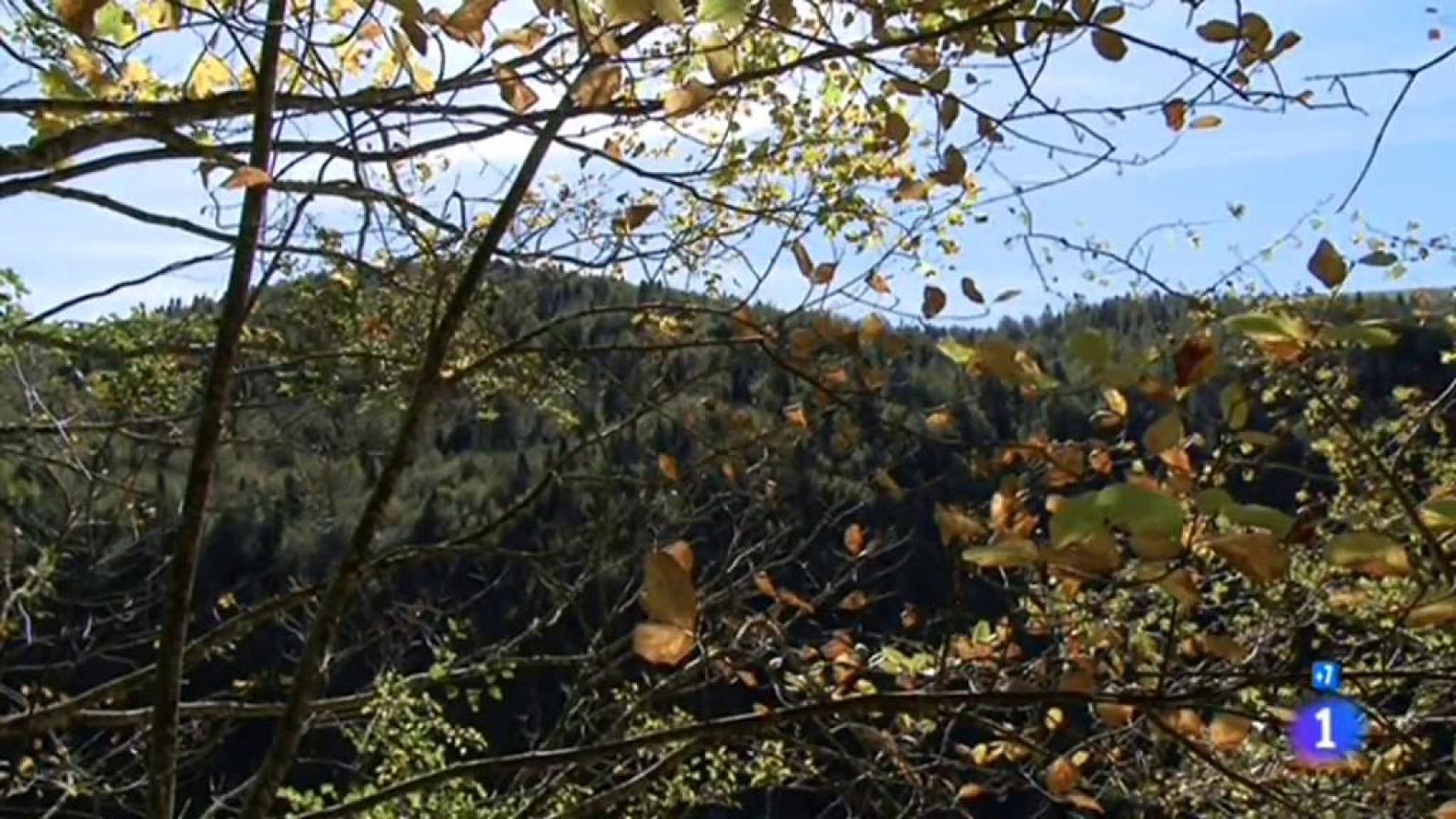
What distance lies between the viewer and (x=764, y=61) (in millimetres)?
2512

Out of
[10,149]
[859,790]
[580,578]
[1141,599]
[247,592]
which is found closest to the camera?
[10,149]

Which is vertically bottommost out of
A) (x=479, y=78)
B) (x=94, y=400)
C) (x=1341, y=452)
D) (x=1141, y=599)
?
(x=1141, y=599)

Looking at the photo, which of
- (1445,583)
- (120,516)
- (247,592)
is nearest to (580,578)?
(120,516)

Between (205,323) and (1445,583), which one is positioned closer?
(1445,583)

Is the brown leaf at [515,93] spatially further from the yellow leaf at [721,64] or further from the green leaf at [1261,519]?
the green leaf at [1261,519]

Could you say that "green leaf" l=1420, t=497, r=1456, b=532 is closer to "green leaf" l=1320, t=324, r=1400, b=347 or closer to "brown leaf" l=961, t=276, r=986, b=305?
"green leaf" l=1320, t=324, r=1400, b=347

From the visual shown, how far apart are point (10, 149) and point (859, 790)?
78.6 inches

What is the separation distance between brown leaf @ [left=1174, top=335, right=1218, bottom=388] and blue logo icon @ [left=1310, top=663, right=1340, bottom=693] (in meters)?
0.31

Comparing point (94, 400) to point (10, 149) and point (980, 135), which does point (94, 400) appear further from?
point (980, 135)

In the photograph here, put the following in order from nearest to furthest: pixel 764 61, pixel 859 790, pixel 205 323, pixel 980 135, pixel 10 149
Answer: pixel 980 135, pixel 10 149, pixel 764 61, pixel 859 790, pixel 205 323

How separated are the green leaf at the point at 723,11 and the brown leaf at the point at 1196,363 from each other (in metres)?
0.48

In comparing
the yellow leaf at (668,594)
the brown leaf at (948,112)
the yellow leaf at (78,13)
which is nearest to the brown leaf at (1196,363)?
the yellow leaf at (668,594)

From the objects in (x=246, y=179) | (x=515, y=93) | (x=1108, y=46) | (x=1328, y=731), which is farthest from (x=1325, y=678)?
(x=515, y=93)

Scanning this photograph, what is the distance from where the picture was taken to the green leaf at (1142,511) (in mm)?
934
